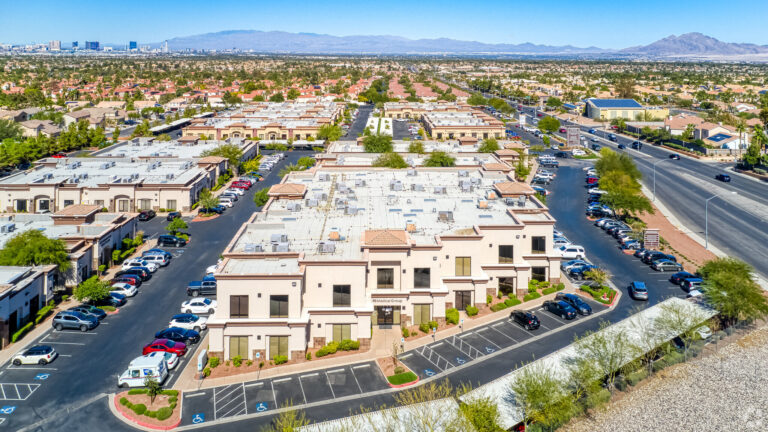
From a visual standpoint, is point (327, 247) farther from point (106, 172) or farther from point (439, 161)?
point (106, 172)

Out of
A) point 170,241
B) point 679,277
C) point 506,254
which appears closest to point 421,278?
point 506,254

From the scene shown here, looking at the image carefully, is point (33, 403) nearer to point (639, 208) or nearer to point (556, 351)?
point (556, 351)

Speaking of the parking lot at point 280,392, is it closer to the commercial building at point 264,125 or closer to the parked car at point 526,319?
the parked car at point 526,319

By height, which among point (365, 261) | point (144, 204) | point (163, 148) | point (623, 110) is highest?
point (623, 110)

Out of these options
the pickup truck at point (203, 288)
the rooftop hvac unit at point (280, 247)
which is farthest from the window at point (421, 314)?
the pickup truck at point (203, 288)

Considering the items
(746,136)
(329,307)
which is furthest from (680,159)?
(329,307)

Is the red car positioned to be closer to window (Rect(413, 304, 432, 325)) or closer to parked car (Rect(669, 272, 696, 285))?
window (Rect(413, 304, 432, 325))
